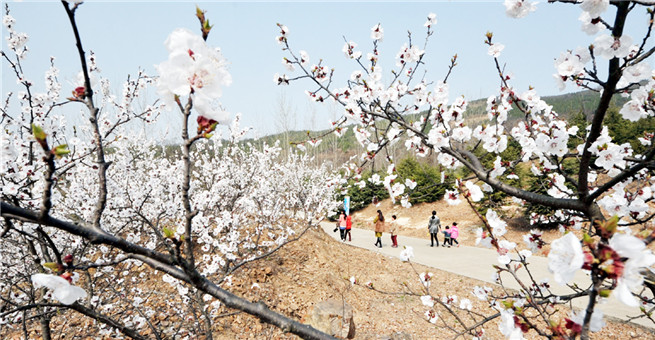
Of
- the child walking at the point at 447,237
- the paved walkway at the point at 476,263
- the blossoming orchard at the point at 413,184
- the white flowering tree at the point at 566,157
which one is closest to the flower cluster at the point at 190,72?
the blossoming orchard at the point at 413,184

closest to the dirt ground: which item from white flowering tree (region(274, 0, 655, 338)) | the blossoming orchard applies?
the blossoming orchard

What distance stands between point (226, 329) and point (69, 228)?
18.5ft

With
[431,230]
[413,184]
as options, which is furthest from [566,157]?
[431,230]

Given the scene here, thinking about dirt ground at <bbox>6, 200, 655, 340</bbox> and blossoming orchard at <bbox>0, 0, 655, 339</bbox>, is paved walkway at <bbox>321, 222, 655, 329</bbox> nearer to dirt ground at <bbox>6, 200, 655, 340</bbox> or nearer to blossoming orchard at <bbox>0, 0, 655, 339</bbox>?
dirt ground at <bbox>6, 200, 655, 340</bbox>

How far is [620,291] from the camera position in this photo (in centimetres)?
79

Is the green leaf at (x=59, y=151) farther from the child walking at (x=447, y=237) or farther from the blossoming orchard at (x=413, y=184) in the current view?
the child walking at (x=447, y=237)

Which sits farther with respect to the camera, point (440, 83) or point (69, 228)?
point (440, 83)

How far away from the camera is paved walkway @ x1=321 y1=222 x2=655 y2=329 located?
644cm

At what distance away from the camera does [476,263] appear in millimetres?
9508

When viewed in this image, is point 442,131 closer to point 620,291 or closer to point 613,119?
point 620,291

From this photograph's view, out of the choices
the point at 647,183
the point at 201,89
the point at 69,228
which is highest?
the point at 201,89

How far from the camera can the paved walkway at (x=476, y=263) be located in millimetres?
6444

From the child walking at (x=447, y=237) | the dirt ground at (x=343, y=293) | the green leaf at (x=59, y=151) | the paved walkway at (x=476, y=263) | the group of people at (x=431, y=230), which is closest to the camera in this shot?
the green leaf at (x=59, y=151)

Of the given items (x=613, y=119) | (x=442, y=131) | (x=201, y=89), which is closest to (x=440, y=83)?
(x=442, y=131)
